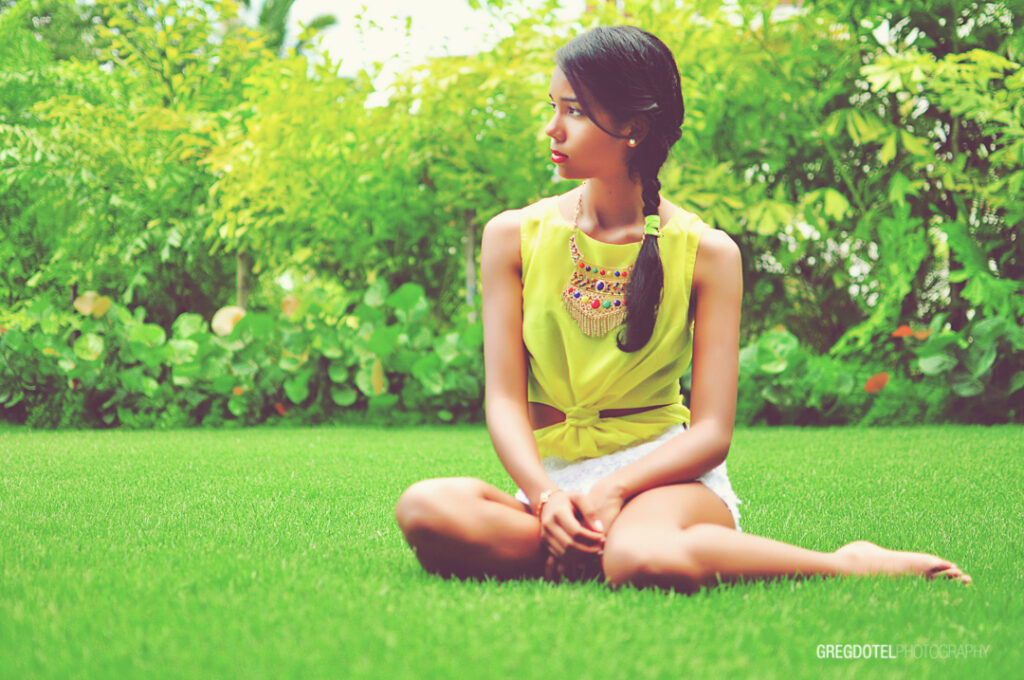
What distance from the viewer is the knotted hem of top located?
6.82ft

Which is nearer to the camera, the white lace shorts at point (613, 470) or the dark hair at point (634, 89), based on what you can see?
the dark hair at point (634, 89)

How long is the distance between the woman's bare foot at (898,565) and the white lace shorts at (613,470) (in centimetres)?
27

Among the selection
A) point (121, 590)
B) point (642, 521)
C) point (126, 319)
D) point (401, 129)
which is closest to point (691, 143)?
point (401, 129)

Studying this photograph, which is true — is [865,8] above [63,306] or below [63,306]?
above

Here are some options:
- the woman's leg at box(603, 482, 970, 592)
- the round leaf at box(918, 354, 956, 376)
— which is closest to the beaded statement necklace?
the woman's leg at box(603, 482, 970, 592)

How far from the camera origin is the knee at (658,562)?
1.72m

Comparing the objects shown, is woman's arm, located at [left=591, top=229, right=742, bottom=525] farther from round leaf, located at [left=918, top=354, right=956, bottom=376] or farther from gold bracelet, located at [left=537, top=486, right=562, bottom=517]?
round leaf, located at [left=918, top=354, right=956, bottom=376]

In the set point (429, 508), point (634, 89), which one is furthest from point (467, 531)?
point (634, 89)

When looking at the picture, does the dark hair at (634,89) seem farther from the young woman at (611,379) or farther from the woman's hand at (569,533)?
the woman's hand at (569,533)

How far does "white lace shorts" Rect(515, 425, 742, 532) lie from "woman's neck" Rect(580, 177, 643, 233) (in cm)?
48

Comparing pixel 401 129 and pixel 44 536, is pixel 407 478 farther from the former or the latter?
pixel 401 129

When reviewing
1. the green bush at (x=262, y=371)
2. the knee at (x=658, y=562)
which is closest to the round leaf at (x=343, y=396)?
the green bush at (x=262, y=371)

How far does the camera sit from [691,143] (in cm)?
580

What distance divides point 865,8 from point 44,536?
204 inches
